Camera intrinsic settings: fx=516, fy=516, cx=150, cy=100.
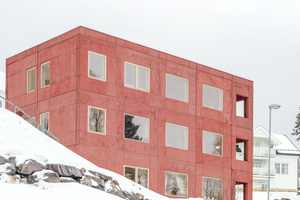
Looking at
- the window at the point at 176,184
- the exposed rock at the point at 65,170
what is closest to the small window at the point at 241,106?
the window at the point at 176,184

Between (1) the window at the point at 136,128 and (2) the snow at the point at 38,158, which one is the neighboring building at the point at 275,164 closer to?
(1) the window at the point at 136,128

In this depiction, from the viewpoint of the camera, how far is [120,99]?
30328 millimetres

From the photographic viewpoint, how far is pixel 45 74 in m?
31.5

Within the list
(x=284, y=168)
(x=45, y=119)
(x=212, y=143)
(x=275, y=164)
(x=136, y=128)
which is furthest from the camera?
(x=284, y=168)

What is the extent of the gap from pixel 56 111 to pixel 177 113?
8.07m

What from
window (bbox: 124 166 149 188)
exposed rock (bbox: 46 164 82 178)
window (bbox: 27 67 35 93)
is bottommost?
window (bbox: 124 166 149 188)

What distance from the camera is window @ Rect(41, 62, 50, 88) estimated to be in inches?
1229

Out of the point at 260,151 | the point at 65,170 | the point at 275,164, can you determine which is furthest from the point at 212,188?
the point at 275,164

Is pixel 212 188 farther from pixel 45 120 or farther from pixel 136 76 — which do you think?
pixel 45 120

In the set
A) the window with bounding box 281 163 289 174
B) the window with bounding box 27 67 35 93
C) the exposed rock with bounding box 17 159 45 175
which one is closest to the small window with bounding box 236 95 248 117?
the window with bounding box 27 67 35 93

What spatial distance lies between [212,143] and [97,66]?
1073 cm

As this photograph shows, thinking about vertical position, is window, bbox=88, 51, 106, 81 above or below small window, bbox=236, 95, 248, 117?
above

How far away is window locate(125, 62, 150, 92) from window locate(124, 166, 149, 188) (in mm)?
4930

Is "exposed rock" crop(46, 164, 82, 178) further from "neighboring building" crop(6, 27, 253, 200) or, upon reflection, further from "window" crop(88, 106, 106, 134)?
"window" crop(88, 106, 106, 134)
